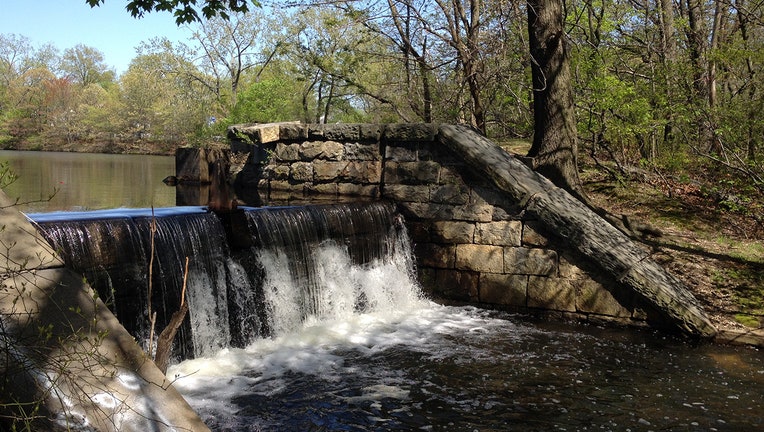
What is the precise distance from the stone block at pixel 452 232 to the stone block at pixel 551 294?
0.90 meters

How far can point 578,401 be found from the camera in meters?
4.36

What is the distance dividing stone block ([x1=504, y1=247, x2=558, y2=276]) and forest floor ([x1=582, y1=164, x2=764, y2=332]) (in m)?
1.23

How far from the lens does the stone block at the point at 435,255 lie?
729 cm

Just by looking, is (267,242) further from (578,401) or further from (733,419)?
(733,419)

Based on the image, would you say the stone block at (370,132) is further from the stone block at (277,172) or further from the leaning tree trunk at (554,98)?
the leaning tree trunk at (554,98)

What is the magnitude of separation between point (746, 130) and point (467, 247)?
168 inches

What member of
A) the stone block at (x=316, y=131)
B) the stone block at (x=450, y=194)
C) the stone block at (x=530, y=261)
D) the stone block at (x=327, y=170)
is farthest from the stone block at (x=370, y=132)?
the stone block at (x=530, y=261)

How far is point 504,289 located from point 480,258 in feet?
1.50

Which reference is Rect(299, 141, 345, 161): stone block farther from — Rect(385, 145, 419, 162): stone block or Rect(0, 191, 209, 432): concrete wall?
Rect(0, 191, 209, 432): concrete wall

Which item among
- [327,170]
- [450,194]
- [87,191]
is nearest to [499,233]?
[450,194]

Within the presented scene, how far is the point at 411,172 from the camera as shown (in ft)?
25.2

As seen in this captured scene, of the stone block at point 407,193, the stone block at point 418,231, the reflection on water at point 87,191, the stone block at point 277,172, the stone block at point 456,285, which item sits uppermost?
the stone block at point 277,172

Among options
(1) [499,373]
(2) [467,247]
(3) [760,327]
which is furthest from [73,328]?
(3) [760,327]

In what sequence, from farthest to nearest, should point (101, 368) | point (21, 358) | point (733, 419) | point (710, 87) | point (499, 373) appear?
point (710, 87) < point (499, 373) < point (733, 419) < point (101, 368) < point (21, 358)
